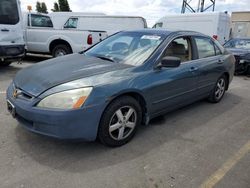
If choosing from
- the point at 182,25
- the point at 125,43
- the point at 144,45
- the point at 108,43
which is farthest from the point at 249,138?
the point at 182,25

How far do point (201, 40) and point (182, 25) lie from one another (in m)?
10.1

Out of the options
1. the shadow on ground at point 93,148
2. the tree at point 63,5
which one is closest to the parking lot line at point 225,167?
the shadow on ground at point 93,148

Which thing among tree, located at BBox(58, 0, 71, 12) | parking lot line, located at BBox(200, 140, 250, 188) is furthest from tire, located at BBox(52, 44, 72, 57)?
tree, located at BBox(58, 0, 71, 12)

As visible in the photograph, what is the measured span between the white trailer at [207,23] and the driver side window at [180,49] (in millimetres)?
8934

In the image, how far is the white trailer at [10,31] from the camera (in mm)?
6852

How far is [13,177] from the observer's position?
2.56 metres

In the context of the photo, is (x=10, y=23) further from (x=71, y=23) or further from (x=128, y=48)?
(x=71, y=23)

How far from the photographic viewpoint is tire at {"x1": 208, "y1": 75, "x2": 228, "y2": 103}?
522 cm

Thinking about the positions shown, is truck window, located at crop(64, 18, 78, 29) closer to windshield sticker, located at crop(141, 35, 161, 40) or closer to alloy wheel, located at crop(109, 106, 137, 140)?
windshield sticker, located at crop(141, 35, 161, 40)

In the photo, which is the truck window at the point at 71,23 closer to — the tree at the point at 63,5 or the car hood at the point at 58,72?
the car hood at the point at 58,72

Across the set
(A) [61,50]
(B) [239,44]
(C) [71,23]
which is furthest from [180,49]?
(C) [71,23]

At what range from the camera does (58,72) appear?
10.5ft

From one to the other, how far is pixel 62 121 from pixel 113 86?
732 millimetres

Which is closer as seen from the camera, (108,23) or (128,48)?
(128,48)
